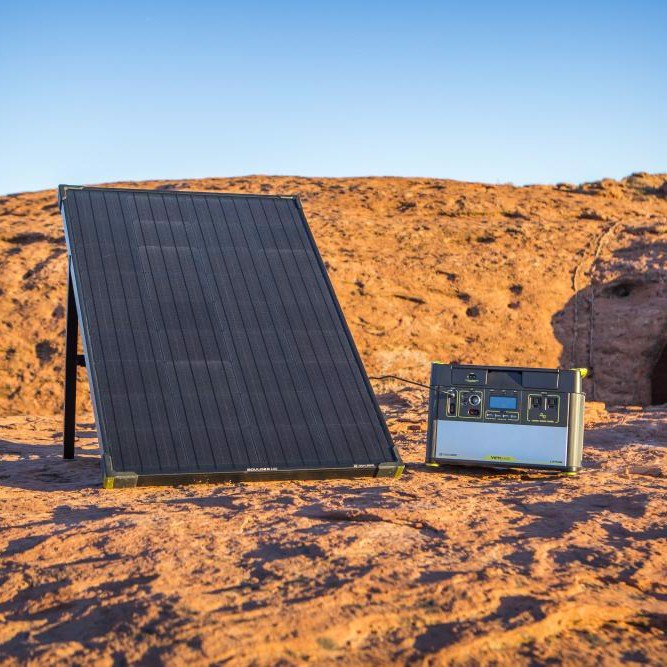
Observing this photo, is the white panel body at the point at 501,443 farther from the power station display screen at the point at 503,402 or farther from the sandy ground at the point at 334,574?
the sandy ground at the point at 334,574

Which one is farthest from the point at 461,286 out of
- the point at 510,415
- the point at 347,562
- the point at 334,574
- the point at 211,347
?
the point at 334,574

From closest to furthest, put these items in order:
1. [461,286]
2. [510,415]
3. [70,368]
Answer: [510,415]
[70,368]
[461,286]

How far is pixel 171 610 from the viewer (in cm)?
387

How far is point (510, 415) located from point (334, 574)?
366 centimetres

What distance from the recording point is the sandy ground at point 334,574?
3574mm

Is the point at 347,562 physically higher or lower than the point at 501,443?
lower

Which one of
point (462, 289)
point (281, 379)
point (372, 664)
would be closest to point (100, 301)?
point (281, 379)

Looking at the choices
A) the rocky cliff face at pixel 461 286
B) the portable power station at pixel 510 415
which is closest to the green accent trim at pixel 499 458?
the portable power station at pixel 510 415

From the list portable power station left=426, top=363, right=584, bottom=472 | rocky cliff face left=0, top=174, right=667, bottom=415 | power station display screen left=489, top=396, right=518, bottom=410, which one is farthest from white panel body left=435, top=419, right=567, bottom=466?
rocky cliff face left=0, top=174, right=667, bottom=415

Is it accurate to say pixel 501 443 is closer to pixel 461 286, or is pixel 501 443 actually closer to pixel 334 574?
pixel 334 574

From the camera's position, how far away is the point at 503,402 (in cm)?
763

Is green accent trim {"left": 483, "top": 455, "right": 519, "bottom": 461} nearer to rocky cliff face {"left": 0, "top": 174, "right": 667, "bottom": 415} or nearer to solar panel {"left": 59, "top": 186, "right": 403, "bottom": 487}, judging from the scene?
solar panel {"left": 59, "top": 186, "right": 403, "bottom": 487}

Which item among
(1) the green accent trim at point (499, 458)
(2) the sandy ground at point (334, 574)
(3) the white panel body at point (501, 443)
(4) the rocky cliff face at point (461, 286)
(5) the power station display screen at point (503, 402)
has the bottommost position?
(2) the sandy ground at point (334, 574)

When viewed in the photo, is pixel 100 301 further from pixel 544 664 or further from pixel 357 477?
pixel 544 664
